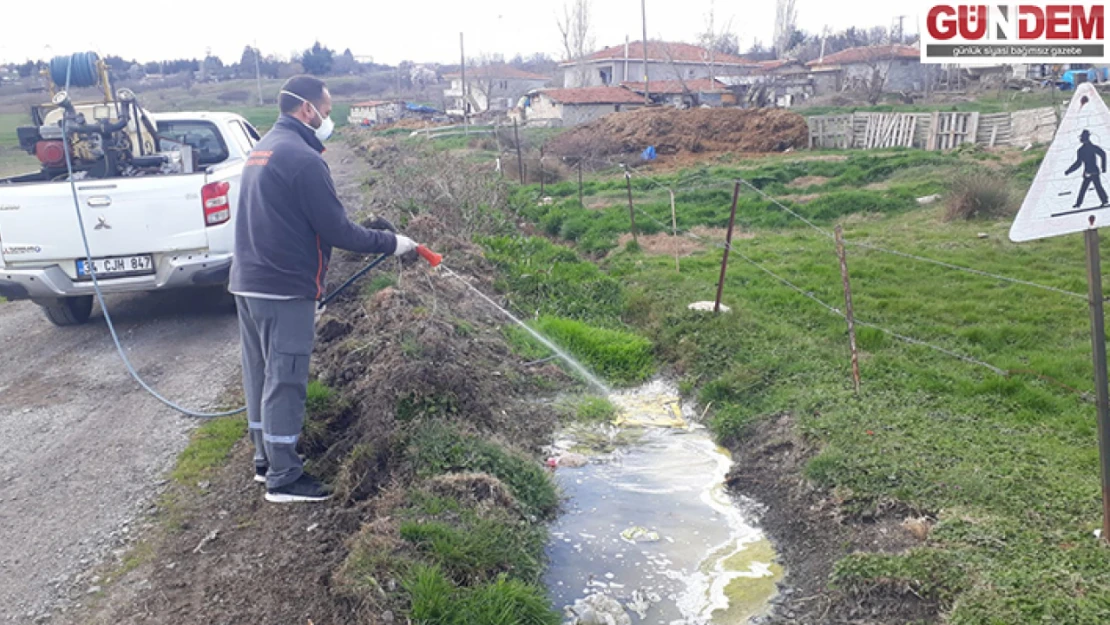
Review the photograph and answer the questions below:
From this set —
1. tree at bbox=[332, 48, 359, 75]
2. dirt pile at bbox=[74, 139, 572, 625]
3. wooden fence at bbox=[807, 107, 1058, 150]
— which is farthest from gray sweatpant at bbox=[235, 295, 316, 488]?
tree at bbox=[332, 48, 359, 75]

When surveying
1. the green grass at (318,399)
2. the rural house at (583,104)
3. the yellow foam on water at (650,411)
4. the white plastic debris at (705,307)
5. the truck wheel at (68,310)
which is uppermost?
the rural house at (583,104)

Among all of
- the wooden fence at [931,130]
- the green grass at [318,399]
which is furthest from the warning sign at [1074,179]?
the wooden fence at [931,130]

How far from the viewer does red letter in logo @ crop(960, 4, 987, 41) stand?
11797mm

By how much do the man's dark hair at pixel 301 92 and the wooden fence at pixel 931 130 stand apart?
20008mm

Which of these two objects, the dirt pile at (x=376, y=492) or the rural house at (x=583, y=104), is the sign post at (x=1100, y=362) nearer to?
the dirt pile at (x=376, y=492)

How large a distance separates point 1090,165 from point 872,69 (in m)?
55.2

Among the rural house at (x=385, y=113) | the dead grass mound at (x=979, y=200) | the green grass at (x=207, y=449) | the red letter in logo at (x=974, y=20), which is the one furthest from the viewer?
the rural house at (x=385, y=113)

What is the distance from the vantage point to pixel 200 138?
9.28 metres

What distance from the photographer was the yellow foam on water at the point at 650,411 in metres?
6.52

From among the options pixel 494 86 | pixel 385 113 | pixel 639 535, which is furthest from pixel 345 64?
pixel 639 535

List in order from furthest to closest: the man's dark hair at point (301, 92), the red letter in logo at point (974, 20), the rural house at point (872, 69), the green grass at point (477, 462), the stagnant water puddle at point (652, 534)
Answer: the rural house at point (872, 69) → the red letter in logo at point (974, 20) → the green grass at point (477, 462) → the man's dark hair at point (301, 92) → the stagnant water puddle at point (652, 534)

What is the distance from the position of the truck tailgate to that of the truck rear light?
0.05m

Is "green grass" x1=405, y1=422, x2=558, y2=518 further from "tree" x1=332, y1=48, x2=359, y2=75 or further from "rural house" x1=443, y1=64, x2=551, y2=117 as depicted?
"tree" x1=332, y1=48, x2=359, y2=75

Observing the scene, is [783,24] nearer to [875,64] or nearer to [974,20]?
[875,64]
